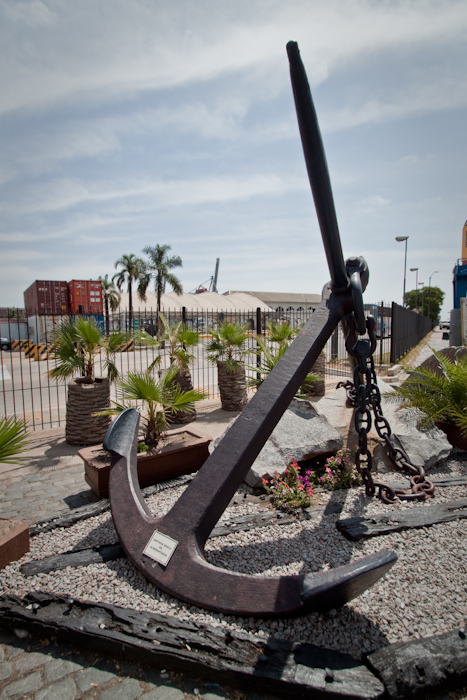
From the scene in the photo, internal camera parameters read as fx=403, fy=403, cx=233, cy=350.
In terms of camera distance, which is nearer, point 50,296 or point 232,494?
point 232,494

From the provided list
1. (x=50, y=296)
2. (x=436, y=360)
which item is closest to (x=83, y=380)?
(x=436, y=360)

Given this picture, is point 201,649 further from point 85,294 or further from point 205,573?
point 85,294

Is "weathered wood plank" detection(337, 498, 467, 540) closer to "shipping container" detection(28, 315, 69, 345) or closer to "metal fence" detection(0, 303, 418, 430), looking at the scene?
"metal fence" detection(0, 303, 418, 430)

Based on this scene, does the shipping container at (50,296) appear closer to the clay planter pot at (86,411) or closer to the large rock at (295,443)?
the clay planter pot at (86,411)

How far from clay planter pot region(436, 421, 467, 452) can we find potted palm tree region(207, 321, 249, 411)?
358 cm

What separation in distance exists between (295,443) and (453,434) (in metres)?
1.95

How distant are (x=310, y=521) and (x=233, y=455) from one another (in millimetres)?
1275

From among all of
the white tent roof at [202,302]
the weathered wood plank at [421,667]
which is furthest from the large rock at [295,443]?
the white tent roof at [202,302]

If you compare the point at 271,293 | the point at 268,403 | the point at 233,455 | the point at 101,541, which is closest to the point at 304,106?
the point at 268,403

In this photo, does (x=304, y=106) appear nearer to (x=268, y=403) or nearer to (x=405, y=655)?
(x=268, y=403)

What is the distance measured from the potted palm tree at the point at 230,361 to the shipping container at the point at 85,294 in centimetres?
1678

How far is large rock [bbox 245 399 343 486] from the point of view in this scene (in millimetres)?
3770

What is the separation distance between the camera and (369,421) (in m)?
2.78

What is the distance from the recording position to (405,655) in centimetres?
178
